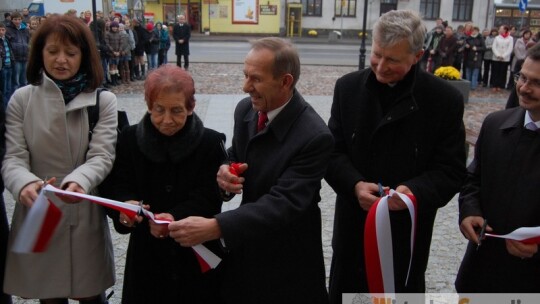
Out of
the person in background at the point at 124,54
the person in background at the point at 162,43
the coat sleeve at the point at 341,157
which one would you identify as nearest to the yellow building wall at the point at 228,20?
the person in background at the point at 162,43

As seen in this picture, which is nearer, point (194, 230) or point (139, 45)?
point (194, 230)

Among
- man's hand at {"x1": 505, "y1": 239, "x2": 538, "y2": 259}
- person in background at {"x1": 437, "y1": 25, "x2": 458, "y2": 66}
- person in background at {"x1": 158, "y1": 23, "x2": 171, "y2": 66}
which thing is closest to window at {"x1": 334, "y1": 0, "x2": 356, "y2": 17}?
person in background at {"x1": 158, "y1": 23, "x2": 171, "y2": 66}

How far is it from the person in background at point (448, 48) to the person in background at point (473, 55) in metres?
0.40

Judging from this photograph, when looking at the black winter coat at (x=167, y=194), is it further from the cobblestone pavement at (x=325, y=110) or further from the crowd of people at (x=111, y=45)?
the crowd of people at (x=111, y=45)

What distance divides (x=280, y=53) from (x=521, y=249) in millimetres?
1495

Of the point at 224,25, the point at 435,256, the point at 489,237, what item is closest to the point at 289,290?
the point at 489,237

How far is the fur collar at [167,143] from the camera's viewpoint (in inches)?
Answer: 103

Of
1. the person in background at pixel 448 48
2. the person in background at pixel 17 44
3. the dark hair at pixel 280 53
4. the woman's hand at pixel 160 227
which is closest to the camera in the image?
the dark hair at pixel 280 53

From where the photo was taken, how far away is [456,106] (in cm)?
273

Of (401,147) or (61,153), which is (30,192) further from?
(401,147)

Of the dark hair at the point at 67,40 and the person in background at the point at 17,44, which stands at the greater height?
the dark hair at the point at 67,40

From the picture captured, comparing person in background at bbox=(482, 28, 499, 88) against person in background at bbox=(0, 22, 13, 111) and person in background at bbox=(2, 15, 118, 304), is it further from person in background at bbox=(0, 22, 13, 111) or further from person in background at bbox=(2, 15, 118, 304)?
person in background at bbox=(2, 15, 118, 304)

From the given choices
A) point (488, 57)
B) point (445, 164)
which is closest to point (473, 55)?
point (488, 57)

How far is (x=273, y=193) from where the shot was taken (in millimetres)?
2404
